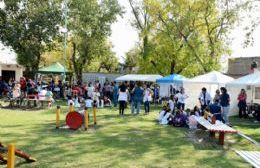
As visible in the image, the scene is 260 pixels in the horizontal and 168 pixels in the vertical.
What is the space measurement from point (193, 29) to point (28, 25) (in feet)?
46.6

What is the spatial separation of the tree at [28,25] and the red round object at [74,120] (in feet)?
81.6

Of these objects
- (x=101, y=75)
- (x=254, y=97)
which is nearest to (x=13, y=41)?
(x=101, y=75)

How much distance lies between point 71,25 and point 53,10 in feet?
14.6

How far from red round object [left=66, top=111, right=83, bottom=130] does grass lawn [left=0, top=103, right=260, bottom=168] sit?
18.4 inches

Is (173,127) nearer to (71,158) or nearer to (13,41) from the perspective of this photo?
(71,158)

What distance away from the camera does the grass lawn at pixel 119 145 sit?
10.5m

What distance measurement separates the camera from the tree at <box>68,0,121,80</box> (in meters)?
44.1

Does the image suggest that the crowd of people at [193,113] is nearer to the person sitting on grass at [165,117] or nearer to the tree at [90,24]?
the person sitting on grass at [165,117]

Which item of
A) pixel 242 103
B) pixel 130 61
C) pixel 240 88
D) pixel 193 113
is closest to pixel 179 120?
pixel 193 113

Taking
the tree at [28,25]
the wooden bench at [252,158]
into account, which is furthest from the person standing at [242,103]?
the tree at [28,25]

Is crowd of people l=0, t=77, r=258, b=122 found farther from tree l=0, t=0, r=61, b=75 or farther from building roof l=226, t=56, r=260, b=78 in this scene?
building roof l=226, t=56, r=260, b=78

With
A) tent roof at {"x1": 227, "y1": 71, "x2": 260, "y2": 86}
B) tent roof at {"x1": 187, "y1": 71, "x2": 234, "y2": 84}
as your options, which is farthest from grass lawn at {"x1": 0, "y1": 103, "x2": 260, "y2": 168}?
tent roof at {"x1": 187, "y1": 71, "x2": 234, "y2": 84}

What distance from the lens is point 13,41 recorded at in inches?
1544

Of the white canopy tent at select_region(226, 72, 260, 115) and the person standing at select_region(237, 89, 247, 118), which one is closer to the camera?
the white canopy tent at select_region(226, 72, 260, 115)
